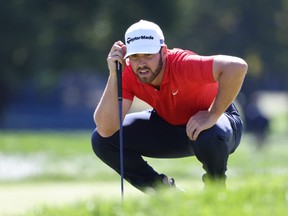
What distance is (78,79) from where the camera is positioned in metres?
71.7

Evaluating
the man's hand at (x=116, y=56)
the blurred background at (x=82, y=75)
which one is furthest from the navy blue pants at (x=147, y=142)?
the blurred background at (x=82, y=75)

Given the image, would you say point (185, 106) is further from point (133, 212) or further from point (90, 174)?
point (90, 174)

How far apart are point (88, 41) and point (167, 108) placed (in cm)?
4340

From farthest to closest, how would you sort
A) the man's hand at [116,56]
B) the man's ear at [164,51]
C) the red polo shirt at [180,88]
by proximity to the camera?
the man's hand at [116,56]
the man's ear at [164,51]
the red polo shirt at [180,88]

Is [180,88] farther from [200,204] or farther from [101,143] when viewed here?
[200,204]

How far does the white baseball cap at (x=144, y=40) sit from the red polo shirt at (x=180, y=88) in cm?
19

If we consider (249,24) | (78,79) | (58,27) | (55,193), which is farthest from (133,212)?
(78,79)

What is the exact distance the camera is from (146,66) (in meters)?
7.52

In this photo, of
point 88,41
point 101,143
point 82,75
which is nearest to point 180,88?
point 101,143

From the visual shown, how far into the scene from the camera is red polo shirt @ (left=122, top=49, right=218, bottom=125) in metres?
7.42

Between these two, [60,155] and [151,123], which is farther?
[60,155]

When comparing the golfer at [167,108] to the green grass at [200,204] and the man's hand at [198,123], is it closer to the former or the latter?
the man's hand at [198,123]

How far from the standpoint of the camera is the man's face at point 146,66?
7512mm

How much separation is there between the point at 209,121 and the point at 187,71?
415mm
